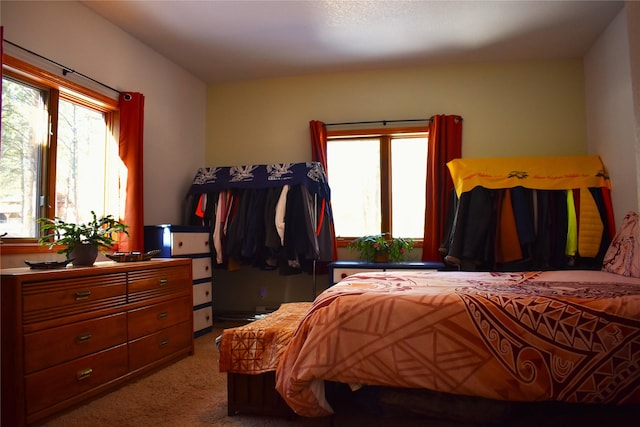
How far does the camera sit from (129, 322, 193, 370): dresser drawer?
8.44 ft

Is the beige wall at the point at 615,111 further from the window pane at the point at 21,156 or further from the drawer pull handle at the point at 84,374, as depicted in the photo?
the window pane at the point at 21,156

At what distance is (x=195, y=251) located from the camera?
12.0 ft

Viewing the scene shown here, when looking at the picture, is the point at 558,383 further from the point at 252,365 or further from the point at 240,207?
the point at 240,207

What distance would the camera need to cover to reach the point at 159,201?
386cm

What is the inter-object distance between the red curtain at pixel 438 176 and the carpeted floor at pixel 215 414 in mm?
2130

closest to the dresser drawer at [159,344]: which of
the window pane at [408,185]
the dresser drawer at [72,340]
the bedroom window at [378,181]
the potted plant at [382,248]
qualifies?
the dresser drawer at [72,340]

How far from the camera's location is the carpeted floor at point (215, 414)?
1.84m

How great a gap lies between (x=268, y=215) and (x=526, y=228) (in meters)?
2.17

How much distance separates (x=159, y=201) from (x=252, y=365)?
2.32 meters

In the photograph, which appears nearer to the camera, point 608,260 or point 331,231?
point 608,260

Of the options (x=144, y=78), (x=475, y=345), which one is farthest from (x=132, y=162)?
(x=475, y=345)

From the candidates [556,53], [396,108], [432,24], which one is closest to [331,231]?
[396,108]

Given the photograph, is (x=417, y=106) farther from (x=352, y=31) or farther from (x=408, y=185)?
(x=352, y=31)

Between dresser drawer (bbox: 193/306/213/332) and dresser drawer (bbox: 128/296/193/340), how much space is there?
0.47 metres
